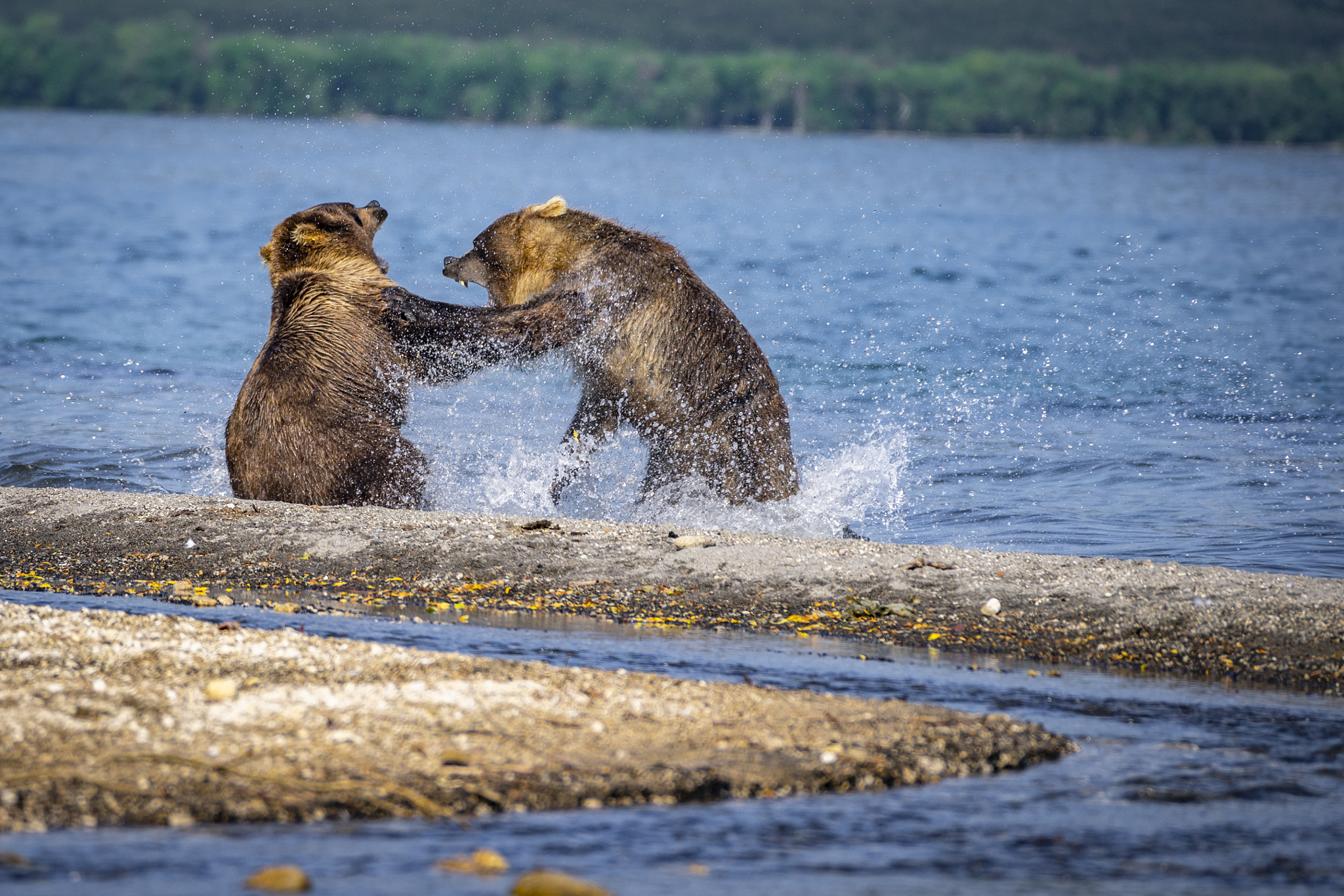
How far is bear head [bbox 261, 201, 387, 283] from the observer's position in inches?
350

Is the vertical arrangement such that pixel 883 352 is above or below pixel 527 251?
below

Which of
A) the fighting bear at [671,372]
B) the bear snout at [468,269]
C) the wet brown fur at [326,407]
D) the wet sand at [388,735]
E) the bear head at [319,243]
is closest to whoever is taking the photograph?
the wet sand at [388,735]

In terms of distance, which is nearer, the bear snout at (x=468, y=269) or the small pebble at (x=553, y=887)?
the small pebble at (x=553, y=887)

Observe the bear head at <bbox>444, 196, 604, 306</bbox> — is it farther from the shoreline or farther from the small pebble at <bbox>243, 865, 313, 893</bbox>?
the small pebble at <bbox>243, 865, 313, 893</bbox>

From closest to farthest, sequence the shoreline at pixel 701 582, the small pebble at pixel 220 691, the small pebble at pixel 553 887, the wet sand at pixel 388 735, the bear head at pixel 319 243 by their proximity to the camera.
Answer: the small pebble at pixel 553 887
the wet sand at pixel 388 735
the small pebble at pixel 220 691
the shoreline at pixel 701 582
the bear head at pixel 319 243

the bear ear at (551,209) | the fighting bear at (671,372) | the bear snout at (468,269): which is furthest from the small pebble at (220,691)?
the bear snout at (468,269)

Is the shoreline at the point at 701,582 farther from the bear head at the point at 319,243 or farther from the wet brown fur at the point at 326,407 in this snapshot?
the bear head at the point at 319,243

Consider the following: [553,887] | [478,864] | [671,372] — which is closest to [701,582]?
[671,372]

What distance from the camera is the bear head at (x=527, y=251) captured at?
9086mm

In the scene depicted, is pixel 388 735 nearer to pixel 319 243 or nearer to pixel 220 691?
pixel 220 691

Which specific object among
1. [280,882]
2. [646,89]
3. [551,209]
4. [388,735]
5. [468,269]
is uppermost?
[646,89]

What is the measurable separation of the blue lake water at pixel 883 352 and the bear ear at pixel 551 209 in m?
0.95

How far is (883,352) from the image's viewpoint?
1886cm

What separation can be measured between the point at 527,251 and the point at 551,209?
1.01 feet
